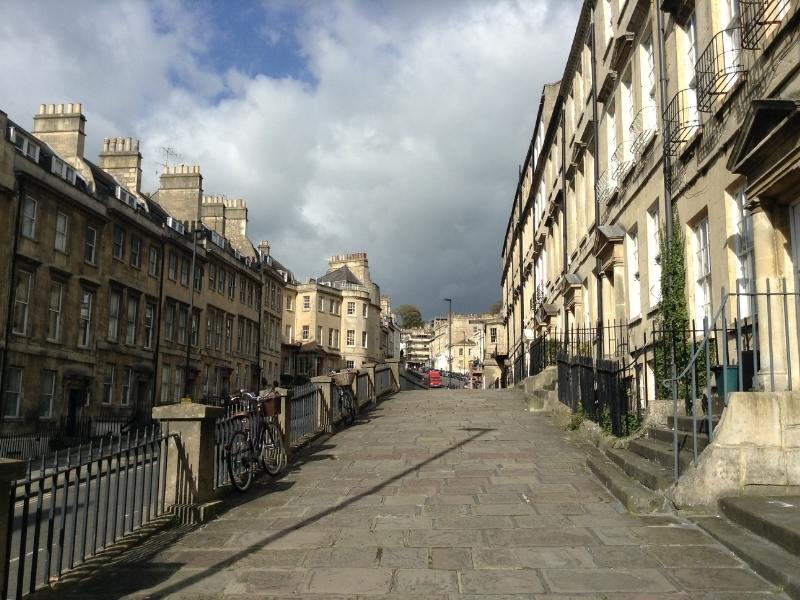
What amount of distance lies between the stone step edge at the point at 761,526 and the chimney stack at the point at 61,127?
31.5m

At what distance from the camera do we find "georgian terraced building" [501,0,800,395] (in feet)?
27.6

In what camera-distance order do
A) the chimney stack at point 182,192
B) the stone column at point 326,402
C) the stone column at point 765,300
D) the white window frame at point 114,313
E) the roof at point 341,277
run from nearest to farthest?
the stone column at point 765,300, the stone column at point 326,402, the white window frame at point 114,313, the chimney stack at point 182,192, the roof at point 341,277

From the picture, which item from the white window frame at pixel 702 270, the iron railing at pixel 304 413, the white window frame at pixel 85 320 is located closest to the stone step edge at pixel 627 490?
the white window frame at pixel 702 270

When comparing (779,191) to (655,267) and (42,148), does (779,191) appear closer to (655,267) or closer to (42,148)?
(655,267)

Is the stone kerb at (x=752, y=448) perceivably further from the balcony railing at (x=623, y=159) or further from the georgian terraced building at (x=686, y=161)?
the balcony railing at (x=623, y=159)

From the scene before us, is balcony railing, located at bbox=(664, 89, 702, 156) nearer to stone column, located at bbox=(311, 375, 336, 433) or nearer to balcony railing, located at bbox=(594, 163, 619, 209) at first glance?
balcony railing, located at bbox=(594, 163, 619, 209)

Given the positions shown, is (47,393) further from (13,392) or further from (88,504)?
(88,504)

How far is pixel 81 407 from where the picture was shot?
28.2 metres

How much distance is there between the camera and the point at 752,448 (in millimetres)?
6859

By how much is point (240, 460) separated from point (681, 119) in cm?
922

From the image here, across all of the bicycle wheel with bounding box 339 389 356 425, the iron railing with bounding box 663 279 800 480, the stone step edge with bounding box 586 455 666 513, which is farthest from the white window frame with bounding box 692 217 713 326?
the bicycle wheel with bounding box 339 389 356 425

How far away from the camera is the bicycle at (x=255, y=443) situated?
935 centimetres

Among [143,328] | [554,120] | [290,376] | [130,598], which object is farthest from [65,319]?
[290,376]

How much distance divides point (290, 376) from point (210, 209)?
15938 mm
